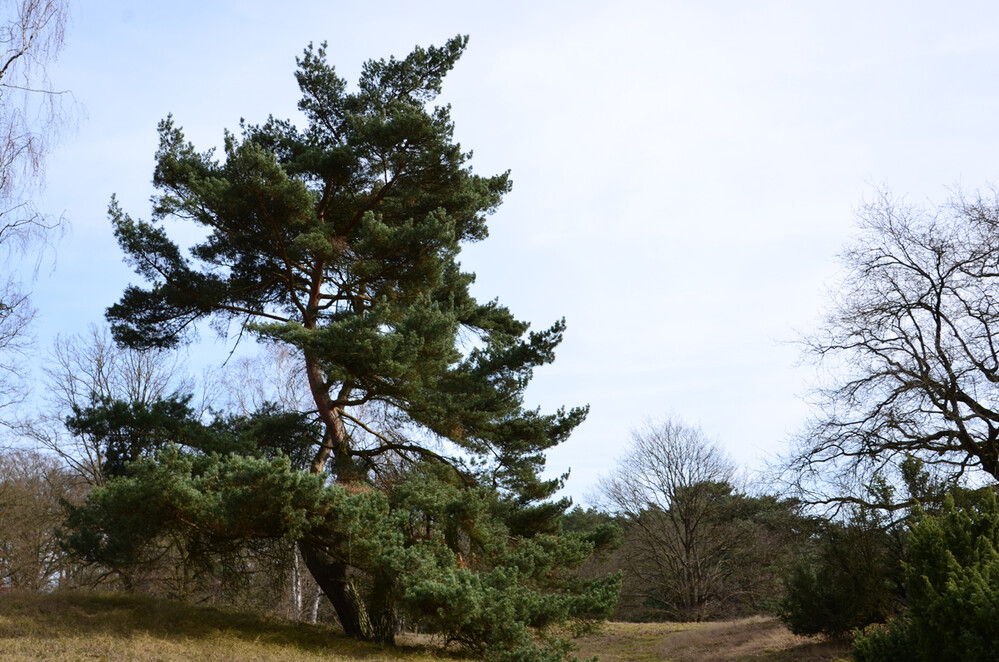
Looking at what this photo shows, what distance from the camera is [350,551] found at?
414 inches

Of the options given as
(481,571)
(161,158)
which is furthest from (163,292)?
(481,571)

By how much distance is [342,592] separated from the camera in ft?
41.8

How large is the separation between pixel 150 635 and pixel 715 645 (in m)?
14.9

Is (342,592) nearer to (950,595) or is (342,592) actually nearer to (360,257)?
(360,257)

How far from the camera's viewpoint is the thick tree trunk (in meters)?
12.4

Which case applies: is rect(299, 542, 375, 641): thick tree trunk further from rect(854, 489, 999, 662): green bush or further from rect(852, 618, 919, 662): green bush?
rect(854, 489, 999, 662): green bush

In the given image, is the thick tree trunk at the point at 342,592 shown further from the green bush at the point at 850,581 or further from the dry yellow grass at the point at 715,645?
the green bush at the point at 850,581

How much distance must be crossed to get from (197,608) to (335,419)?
154 inches

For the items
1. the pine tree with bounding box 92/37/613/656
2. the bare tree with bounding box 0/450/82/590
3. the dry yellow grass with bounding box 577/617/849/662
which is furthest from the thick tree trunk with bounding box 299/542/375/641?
the bare tree with bounding box 0/450/82/590

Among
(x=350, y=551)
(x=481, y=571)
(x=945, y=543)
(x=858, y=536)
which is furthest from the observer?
(x=858, y=536)

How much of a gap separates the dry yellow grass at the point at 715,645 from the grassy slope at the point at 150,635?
6936 millimetres

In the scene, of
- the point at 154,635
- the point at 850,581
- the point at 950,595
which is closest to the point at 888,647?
the point at 950,595

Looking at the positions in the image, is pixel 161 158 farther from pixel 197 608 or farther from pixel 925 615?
pixel 925 615

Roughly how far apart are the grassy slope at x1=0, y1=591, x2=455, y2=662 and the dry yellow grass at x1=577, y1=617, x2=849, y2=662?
6.94 meters
